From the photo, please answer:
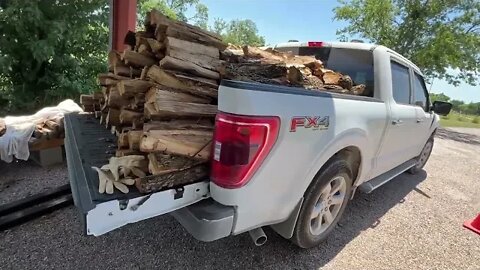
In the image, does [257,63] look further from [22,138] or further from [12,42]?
[12,42]

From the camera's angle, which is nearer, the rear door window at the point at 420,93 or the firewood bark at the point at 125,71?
the firewood bark at the point at 125,71

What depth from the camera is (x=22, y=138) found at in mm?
3596

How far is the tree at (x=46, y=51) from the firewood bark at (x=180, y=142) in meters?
5.69

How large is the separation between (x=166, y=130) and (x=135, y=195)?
1.37 feet

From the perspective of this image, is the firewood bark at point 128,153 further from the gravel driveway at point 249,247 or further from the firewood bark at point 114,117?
the gravel driveway at point 249,247

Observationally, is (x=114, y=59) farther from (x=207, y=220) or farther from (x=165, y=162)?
(x=207, y=220)

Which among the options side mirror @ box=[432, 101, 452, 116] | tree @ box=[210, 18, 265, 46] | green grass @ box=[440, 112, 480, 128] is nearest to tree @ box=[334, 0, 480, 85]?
green grass @ box=[440, 112, 480, 128]

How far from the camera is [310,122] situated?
190 cm

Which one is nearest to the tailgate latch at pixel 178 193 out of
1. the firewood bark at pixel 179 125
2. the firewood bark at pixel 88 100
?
the firewood bark at pixel 179 125

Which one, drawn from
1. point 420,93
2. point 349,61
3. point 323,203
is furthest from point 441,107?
point 323,203

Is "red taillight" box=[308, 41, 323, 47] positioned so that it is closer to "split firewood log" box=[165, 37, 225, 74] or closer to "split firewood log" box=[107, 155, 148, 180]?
"split firewood log" box=[165, 37, 225, 74]

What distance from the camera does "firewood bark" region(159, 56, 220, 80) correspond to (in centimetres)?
195

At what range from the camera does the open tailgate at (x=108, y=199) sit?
57.4 inches

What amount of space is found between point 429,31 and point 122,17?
15792mm
